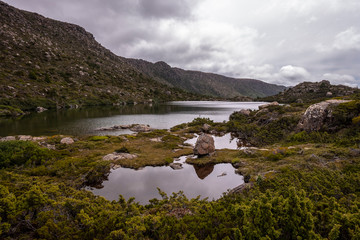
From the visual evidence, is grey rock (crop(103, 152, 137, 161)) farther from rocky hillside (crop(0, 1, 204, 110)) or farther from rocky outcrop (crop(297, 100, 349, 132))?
rocky hillside (crop(0, 1, 204, 110))

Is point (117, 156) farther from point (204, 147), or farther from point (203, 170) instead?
point (204, 147)

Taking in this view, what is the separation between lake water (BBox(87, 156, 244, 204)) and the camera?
16.8 m

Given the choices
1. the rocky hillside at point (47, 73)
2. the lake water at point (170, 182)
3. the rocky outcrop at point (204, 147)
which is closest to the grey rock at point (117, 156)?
the lake water at point (170, 182)

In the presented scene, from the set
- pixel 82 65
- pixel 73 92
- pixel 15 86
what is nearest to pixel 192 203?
pixel 15 86

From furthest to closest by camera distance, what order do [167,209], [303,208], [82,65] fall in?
[82,65] → [167,209] → [303,208]

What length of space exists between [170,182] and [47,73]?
151 metres

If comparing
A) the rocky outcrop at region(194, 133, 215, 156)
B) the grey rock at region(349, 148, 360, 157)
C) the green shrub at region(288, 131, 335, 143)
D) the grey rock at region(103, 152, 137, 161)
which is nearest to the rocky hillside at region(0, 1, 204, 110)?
the grey rock at region(103, 152, 137, 161)

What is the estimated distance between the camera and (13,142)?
21891 millimetres

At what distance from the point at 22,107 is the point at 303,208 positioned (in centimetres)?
11198

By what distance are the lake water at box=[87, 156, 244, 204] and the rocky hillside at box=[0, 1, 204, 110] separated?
93.2m

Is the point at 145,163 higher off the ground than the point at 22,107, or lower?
lower

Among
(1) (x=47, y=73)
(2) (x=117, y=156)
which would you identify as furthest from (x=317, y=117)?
(1) (x=47, y=73)

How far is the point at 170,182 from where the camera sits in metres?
19.3

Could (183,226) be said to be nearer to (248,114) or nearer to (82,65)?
(248,114)
